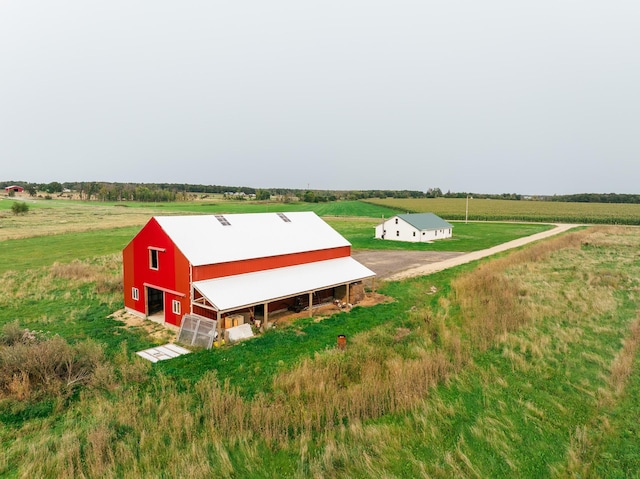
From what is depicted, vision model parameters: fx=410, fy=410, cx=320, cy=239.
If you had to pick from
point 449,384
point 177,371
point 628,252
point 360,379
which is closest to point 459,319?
point 449,384

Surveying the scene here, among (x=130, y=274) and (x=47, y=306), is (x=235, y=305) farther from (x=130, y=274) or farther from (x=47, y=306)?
(x=47, y=306)

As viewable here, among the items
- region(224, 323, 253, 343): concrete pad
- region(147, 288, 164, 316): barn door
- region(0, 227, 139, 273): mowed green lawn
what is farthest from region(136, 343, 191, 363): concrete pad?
region(0, 227, 139, 273): mowed green lawn

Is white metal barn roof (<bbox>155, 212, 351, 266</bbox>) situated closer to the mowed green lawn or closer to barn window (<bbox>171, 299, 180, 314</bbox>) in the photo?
barn window (<bbox>171, 299, 180, 314</bbox>)

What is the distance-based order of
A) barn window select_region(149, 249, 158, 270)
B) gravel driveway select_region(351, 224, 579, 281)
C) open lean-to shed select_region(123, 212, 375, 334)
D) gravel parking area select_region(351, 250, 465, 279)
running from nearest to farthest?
open lean-to shed select_region(123, 212, 375, 334), barn window select_region(149, 249, 158, 270), gravel driveway select_region(351, 224, 579, 281), gravel parking area select_region(351, 250, 465, 279)

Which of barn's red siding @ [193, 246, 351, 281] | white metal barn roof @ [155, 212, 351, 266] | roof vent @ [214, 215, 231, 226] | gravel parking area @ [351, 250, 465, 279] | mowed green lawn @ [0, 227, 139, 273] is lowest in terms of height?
mowed green lawn @ [0, 227, 139, 273]

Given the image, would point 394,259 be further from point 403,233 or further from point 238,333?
point 238,333

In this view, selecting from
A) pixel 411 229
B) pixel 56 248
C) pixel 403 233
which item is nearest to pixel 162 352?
pixel 56 248
